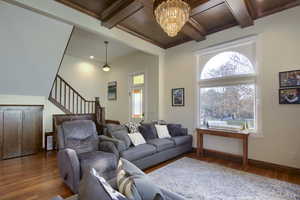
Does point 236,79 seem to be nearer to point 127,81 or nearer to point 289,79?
point 289,79

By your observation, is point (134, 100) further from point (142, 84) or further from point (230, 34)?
point (230, 34)

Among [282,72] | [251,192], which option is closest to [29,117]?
[251,192]

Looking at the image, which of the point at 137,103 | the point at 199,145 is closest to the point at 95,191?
the point at 199,145

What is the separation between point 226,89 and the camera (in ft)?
13.4

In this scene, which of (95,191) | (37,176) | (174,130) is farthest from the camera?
(174,130)

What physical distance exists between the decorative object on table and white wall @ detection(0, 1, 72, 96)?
2908 millimetres

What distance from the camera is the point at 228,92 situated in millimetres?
4059

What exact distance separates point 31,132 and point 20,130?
0.25 m

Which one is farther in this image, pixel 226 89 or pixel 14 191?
pixel 226 89

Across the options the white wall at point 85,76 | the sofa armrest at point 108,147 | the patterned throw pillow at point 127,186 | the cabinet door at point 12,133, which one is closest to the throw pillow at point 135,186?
the patterned throw pillow at point 127,186

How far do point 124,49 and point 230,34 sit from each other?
3.53 metres

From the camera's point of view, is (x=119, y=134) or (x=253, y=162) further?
(x=253, y=162)

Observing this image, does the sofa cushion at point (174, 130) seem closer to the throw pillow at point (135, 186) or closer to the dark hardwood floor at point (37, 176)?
the dark hardwood floor at point (37, 176)

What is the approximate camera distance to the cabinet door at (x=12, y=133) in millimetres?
3914
